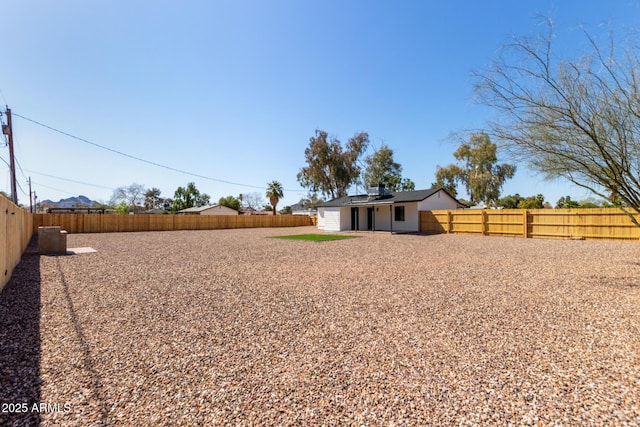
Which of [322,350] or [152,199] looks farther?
[152,199]

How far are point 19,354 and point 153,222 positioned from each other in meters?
26.0

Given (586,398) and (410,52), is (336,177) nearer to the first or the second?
(410,52)

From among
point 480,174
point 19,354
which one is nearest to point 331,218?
point 480,174

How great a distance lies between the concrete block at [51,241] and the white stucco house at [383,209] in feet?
57.5

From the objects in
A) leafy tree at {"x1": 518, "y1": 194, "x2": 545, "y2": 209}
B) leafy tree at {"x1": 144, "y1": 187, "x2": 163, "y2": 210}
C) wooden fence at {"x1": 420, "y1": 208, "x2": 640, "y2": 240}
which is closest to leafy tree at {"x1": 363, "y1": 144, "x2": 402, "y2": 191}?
leafy tree at {"x1": 518, "y1": 194, "x2": 545, "y2": 209}

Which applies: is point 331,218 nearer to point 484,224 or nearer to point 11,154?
point 484,224

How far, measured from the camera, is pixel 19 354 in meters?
3.22

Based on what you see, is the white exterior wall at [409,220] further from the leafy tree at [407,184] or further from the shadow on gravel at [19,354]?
the leafy tree at [407,184]

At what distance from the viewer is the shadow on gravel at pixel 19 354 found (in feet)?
7.61

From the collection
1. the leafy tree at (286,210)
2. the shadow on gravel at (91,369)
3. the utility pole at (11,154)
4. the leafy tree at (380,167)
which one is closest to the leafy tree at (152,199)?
the leafy tree at (286,210)

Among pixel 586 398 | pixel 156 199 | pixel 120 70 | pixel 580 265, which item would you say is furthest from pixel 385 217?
pixel 156 199

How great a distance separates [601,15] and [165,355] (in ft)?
24.6

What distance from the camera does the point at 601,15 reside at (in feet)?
14.6

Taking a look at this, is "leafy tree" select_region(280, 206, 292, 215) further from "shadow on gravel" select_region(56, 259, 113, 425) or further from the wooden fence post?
"shadow on gravel" select_region(56, 259, 113, 425)
